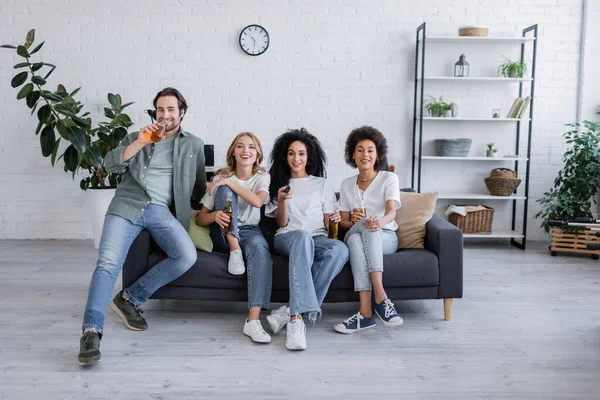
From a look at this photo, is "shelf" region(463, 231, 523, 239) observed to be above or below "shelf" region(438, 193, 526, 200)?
below

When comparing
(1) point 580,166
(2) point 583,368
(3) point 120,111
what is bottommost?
(2) point 583,368

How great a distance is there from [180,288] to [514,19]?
12.7 ft

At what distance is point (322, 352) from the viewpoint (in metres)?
2.80

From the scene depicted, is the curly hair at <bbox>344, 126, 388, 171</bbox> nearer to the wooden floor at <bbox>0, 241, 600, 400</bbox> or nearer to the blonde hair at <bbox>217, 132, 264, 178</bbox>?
the blonde hair at <bbox>217, 132, 264, 178</bbox>

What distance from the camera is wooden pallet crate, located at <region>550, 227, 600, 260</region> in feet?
16.1

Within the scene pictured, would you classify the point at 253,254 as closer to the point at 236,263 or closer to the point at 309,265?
the point at 236,263

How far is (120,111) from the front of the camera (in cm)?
510

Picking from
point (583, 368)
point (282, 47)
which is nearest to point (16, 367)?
point (583, 368)

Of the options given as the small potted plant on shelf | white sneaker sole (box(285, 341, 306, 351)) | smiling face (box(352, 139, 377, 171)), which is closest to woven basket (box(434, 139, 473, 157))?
the small potted plant on shelf

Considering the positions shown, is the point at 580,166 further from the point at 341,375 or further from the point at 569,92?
the point at 341,375

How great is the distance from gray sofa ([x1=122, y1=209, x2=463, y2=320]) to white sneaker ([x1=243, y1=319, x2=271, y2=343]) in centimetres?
22

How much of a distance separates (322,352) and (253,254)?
61 cm

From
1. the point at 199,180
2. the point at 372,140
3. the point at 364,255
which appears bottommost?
the point at 364,255

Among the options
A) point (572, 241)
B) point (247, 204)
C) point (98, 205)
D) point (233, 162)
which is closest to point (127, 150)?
point (233, 162)
